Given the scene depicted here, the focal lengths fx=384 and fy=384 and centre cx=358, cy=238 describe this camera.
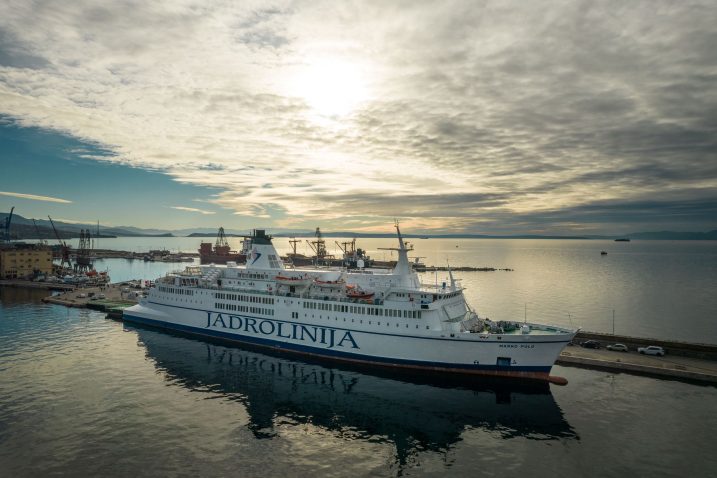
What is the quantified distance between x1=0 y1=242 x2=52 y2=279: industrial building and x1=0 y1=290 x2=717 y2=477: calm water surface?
75.2 metres

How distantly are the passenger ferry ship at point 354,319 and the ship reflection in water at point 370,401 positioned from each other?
80.1 inches

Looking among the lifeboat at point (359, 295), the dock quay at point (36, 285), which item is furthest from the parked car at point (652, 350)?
the dock quay at point (36, 285)

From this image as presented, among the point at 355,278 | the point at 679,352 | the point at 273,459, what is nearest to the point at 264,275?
the point at 355,278

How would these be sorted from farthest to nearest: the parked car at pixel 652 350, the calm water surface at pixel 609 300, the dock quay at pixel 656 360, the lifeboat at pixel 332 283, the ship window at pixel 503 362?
the calm water surface at pixel 609 300
the lifeboat at pixel 332 283
the parked car at pixel 652 350
the dock quay at pixel 656 360
the ship window at pixel 503 362

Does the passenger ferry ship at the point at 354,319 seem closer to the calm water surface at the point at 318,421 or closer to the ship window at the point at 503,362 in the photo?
the ship window at the point at 503,362

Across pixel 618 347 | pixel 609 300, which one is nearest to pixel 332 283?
pixel 618 347

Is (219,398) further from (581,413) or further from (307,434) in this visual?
Answer: (581,413)

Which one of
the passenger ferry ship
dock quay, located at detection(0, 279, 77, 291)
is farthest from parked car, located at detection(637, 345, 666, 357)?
dock quay, located at detection(0, 279, 77, 291)


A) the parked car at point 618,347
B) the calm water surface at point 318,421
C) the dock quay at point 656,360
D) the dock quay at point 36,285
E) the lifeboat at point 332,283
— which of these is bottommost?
the calm water surface at point 318,421

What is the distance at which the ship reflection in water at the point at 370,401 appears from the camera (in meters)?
27.9

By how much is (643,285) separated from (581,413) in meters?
99.7

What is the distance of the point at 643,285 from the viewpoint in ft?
355

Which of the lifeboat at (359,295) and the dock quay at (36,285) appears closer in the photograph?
the lifeboat at (359,295)

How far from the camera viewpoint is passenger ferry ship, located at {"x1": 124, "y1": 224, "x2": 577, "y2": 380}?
120 ft
